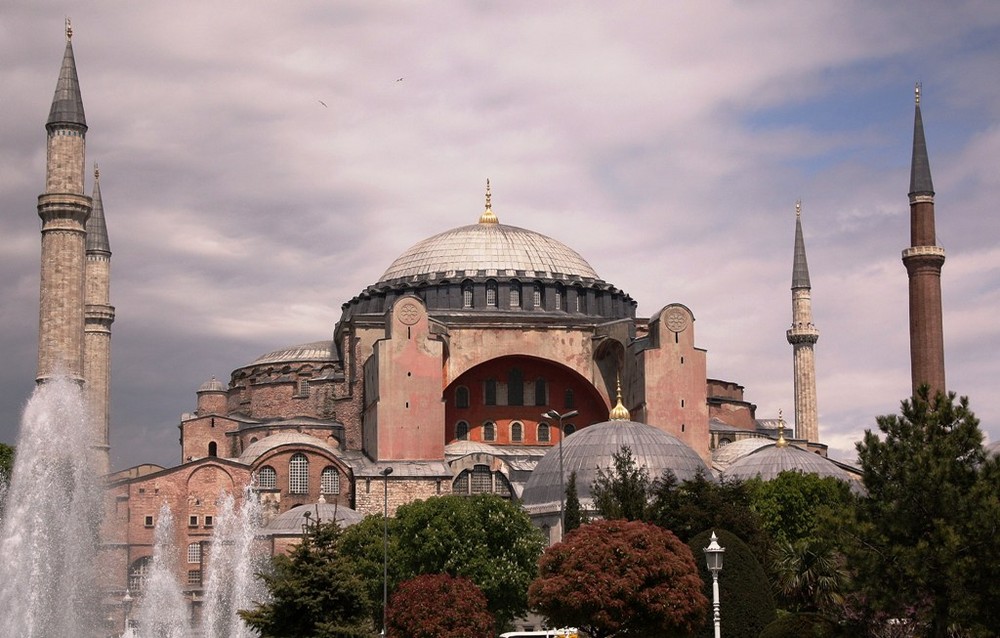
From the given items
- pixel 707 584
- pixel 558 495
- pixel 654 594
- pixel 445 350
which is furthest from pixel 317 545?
pixel 445 350

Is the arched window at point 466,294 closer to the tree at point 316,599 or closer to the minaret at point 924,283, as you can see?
the minaret at point 924,283

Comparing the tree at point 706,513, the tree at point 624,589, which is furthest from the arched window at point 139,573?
the tree at point 624,589

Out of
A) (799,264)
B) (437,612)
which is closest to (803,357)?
(799,264)

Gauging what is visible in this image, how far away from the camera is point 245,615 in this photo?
27719 millimetres

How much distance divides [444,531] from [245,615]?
44.7 ft

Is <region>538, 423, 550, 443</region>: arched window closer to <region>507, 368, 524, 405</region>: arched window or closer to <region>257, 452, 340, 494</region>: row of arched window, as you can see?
<region>507, 368, 524, 405</region>: arched window

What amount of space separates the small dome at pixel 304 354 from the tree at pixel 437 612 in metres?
32.8

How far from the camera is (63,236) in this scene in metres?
49.5

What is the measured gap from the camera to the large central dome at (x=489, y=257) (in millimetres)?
65688

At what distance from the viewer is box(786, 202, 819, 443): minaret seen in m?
73.6

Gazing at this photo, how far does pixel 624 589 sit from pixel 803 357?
151 ft

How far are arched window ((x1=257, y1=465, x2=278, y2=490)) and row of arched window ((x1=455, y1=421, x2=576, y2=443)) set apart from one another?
7674mm

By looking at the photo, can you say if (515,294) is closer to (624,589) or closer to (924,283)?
(924,283)

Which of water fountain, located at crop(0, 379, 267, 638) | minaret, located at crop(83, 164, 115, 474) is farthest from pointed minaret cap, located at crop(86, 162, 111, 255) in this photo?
water fountain, located at crop(0, 379, 267, 638)
